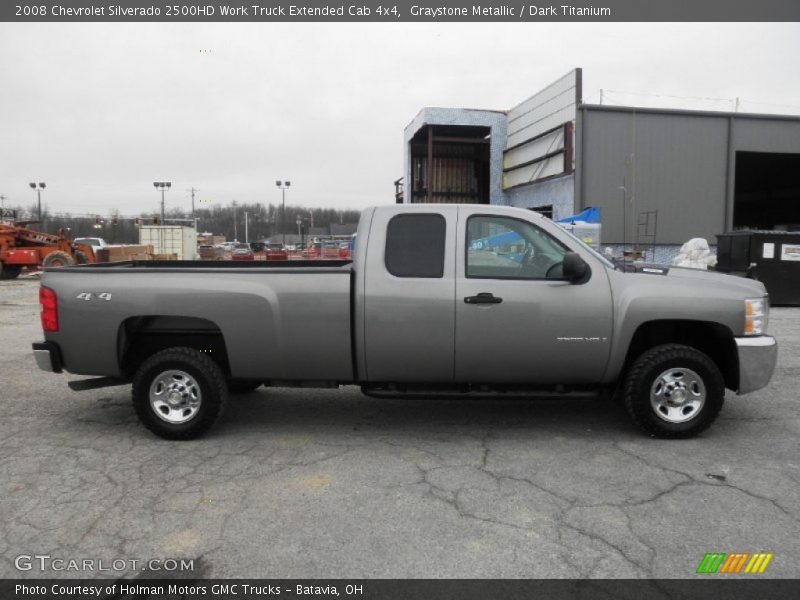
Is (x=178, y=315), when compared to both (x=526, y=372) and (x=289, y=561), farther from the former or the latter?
(x=526, y=372)

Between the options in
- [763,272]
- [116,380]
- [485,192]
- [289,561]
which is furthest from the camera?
[485,192]

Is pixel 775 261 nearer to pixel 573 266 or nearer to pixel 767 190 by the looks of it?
pixel 573 266

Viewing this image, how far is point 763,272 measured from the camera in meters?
14.3

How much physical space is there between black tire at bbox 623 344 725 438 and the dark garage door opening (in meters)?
24.6

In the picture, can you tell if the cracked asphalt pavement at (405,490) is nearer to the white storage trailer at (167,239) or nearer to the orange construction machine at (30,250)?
the orange construction machine at (30,250)

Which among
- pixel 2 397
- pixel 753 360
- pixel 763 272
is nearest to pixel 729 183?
pixel 763 272

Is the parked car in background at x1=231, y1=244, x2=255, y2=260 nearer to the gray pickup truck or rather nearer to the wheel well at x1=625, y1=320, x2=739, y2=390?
the gray pickup truck

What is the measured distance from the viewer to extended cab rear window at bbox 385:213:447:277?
475 centimetres

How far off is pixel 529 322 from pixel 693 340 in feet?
5.37

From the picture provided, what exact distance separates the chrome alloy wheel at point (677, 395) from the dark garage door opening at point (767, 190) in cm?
2460

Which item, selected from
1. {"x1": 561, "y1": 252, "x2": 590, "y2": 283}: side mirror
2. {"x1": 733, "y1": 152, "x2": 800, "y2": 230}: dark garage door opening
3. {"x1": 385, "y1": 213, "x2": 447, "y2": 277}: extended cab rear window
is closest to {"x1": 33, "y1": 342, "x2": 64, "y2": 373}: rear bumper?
{"x1": 385, "y1": 213, "x2": 447, "y2": 277}: extended cab rear window

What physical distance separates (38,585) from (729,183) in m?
24.5

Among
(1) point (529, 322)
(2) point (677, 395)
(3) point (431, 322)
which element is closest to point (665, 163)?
(2) point (677, 395)

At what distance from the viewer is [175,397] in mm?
4879
